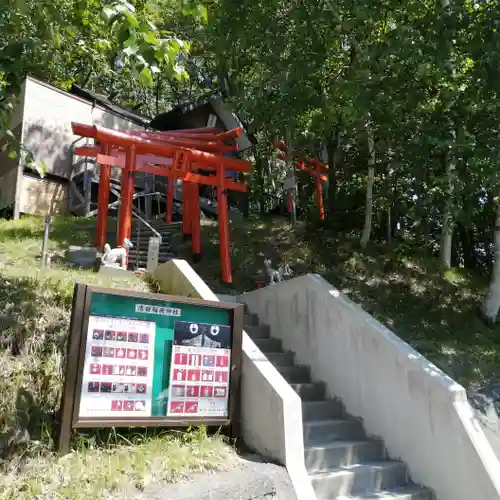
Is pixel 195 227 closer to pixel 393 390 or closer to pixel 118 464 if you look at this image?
pixel 393 390

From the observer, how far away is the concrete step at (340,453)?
534 centimetres

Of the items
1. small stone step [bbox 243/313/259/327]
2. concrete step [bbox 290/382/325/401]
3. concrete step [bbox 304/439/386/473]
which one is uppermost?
small stone step [bbox 243/313/259/327]

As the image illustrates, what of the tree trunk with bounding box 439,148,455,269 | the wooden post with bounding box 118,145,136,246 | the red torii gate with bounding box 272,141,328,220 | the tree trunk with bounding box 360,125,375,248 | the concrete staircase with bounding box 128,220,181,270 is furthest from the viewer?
the red torii gate with bounding box 272,141,328,220

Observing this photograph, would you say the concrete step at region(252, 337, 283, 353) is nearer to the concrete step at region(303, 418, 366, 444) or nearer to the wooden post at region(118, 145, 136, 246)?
the concrete step at region(303, 418, 366, 444)

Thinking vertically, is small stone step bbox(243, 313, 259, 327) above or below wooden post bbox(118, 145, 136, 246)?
below

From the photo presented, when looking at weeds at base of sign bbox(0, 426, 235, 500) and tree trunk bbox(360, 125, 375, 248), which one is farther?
tree trunk bbox(360, 125, 375, 248)

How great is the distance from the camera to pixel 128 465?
4.03 meters

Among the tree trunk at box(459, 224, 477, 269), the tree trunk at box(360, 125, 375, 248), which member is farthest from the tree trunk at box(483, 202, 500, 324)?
the tree trunk at box(459, 224, 477, 269)

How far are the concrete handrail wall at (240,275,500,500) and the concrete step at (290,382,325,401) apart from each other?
0.12 meters

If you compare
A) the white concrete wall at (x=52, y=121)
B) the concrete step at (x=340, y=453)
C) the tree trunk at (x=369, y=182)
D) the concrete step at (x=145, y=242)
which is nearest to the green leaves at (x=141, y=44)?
the concrete step at (x=340, y=453)

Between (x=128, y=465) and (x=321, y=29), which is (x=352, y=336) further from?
(x=321, y=29)

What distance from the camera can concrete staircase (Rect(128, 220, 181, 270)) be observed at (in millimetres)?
12630

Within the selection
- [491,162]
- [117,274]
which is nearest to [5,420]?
[117,274]

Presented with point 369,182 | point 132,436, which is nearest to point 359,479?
point 132,436
